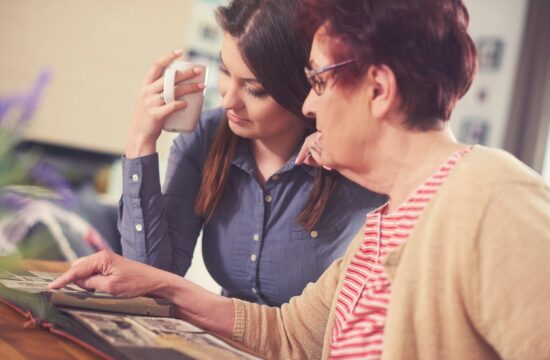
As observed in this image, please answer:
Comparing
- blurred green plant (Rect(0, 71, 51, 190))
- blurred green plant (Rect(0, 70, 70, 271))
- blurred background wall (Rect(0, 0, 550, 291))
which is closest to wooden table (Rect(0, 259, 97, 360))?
blurred green plant (Rect(0, 70, 70, 271))

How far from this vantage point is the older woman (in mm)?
829

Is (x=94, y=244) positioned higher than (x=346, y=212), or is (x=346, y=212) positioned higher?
(x=346, y=212)

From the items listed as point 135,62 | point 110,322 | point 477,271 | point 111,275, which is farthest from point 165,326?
point 135,62

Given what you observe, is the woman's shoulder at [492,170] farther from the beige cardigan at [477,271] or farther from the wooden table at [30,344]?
the wooden table at [30,344]

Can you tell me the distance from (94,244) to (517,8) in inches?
111

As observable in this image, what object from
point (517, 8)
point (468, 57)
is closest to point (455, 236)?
point (468, 57)

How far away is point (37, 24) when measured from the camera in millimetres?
3504

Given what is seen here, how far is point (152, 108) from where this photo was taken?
1543mm

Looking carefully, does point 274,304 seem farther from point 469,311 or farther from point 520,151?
point 520,151

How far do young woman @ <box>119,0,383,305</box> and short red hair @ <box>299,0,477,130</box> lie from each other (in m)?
0.44

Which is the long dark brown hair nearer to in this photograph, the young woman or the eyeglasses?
the young woman

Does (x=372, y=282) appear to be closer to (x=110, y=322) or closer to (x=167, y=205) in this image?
(x=110, y=322)

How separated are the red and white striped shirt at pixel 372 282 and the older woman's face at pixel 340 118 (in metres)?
0.11

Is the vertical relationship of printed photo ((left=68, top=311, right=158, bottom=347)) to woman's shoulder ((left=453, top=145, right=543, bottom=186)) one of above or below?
below
